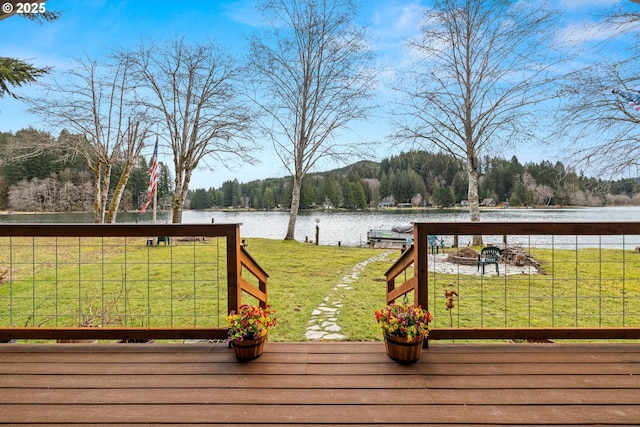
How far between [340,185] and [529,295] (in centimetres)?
1313

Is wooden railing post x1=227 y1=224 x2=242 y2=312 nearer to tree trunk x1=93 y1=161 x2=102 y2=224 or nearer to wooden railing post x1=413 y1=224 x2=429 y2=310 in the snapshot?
wooden railing post x1=413 y1=224 x2=429 y2=310

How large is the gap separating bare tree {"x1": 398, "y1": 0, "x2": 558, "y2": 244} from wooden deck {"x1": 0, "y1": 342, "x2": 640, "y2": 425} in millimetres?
8959

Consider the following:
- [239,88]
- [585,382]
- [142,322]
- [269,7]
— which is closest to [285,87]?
[239,88]

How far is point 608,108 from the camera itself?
6.47 metres

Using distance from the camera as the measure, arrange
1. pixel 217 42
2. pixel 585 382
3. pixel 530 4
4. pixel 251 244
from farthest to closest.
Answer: pixel 217 42 < pixel 251 244 < pixel 530 4 < pixel 585 382

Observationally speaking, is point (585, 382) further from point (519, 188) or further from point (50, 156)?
point (50, 156)

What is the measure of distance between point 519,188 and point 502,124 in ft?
12.5

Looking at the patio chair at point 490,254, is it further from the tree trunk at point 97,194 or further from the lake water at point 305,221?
the tree trunk at point 97,194

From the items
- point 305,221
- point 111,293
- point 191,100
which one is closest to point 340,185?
point 305,221

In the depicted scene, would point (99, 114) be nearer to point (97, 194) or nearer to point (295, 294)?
point (97, 194)

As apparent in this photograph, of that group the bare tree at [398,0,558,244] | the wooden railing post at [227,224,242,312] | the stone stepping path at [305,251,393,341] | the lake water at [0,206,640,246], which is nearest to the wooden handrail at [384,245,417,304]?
the stone stepping path at [305,251,393,341]

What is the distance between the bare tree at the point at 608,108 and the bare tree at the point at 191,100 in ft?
34.3

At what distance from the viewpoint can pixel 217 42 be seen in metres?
13.1

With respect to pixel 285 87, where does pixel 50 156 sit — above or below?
below
